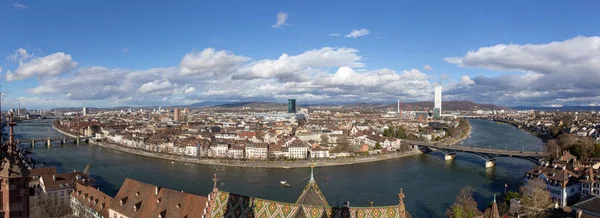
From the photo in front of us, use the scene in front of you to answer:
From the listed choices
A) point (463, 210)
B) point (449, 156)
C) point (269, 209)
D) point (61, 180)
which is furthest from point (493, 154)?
point (61, 180)

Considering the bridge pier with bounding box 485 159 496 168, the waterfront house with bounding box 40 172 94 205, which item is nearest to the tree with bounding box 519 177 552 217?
the bridge pier with bounding box 485 159 496 168

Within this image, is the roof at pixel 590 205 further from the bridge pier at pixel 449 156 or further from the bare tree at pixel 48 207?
the bridge pier at pixel 449 156

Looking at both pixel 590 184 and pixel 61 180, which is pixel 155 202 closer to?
pixel 61 180

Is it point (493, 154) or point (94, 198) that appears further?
point (493, 154)

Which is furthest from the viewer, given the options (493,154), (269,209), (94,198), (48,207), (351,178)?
(493,154)

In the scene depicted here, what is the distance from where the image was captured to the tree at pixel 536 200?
15.2 meters

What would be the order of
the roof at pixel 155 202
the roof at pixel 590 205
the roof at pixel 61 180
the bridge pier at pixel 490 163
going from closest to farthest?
the roof at pixel 155 202 < the roof at pixel 590 205 < the roof at pixel 61 180 < the bridge pier at pixel 490 163

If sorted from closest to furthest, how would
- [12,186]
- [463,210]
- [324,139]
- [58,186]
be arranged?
[12,186] → [463,210] → [58,186] → [324,139]

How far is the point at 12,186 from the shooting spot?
346cm

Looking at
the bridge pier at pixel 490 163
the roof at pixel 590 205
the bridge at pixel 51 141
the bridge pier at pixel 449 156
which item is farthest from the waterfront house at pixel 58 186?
the bridge at pixel 51 141

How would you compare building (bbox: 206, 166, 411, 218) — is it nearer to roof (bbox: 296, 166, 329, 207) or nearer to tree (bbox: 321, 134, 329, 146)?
roof (bbox: 296, 166, 329, 207)

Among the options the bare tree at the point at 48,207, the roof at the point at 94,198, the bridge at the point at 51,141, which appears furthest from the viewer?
the bridge at the point at 51,141

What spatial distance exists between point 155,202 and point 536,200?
13.9 m

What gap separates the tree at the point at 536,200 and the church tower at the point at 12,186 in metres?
15.8
